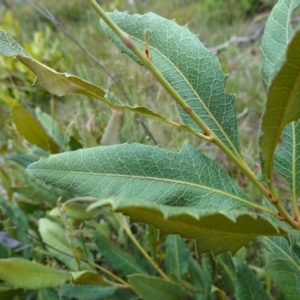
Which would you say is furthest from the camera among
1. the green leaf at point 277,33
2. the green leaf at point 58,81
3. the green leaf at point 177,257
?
the green leaf at point 177,257

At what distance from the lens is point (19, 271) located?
1077 mm

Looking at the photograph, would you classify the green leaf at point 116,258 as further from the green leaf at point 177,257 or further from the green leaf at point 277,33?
the green leaf at point 277,33

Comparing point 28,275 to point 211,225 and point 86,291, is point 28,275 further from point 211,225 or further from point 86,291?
point 211,225

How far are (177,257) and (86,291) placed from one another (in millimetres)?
261

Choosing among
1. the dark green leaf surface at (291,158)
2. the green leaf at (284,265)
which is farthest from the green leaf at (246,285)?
the dark green leaf surface at (291,158)

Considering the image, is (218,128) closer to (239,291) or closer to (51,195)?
(239,291)

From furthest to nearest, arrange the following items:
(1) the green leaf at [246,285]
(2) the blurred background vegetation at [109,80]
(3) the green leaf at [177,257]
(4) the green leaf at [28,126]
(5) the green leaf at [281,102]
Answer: (2) the blurred background vegetation at [109,80] → (4) the green leaf at [28,126] → (3) the green leaf at [177,257] → (1) the green leaf at [246,285] → (5) the green leaf at [281,102]

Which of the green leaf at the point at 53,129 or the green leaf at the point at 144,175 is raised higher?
the green leaf at the point at 144,175

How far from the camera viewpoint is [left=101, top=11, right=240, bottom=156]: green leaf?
79 centimetres

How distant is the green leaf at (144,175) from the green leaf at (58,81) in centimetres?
7

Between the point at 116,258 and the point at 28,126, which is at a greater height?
the point at 28,126

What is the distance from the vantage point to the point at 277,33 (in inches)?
33.3

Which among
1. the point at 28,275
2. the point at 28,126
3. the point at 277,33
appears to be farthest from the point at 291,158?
the point at 28,126

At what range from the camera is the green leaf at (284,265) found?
93 cm
